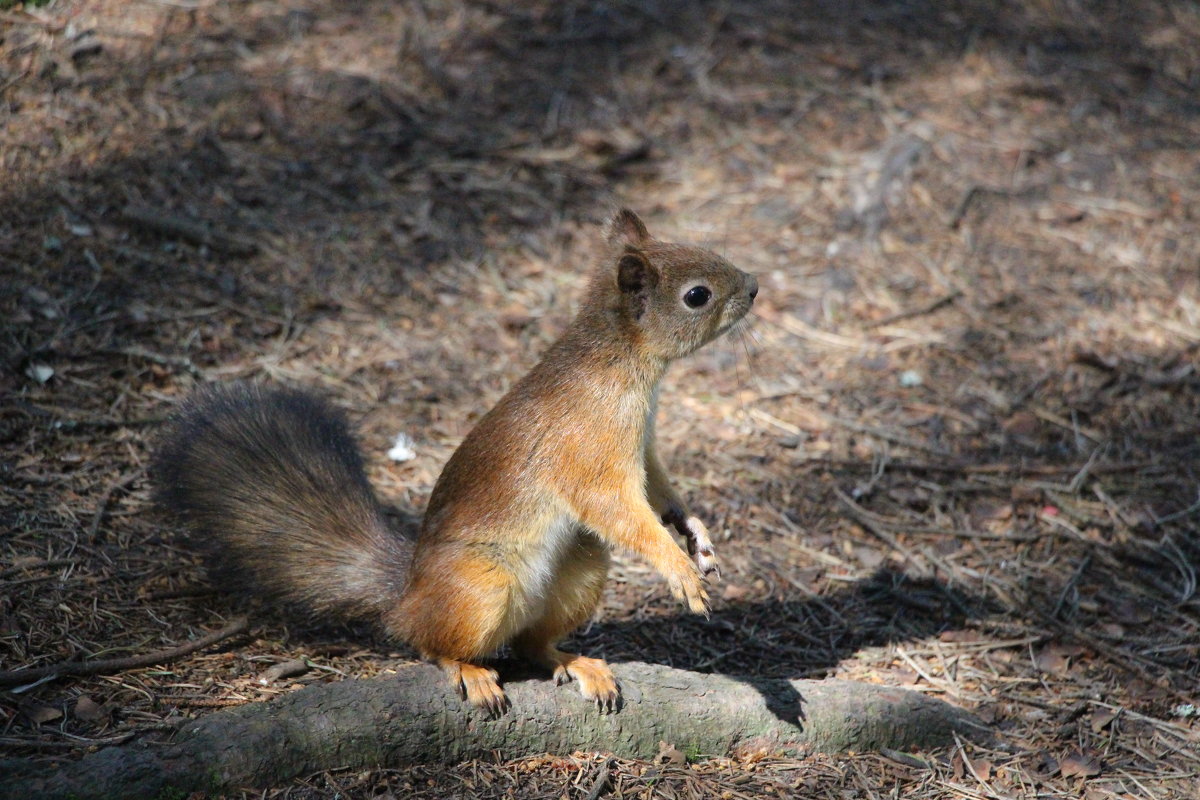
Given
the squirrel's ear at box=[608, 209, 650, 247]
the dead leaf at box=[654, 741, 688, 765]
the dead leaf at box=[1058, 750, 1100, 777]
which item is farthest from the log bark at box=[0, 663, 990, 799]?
the squirrel's ear at box=[608, 209, 650, 247]

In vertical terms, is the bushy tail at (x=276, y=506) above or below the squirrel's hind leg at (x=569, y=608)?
above

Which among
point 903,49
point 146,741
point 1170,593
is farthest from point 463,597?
point 903,49

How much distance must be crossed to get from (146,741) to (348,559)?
2.62 ft

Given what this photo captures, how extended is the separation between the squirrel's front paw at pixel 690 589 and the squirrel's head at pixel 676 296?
68 centimetres

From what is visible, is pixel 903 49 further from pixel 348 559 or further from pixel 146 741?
pixel 146 741

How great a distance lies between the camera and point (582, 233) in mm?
5422

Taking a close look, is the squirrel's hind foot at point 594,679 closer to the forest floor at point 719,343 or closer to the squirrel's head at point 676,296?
the forest floor at point 719,343

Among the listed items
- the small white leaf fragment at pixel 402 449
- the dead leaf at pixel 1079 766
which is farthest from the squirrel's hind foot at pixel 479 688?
the dead leaf at pixel 1079 766

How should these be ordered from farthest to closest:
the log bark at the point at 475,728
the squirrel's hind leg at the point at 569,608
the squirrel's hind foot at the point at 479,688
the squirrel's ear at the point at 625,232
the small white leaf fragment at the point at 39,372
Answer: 1. the small white leaf fragment at the point at 39,372
2. the squirrel's ear at the point at 625,232
3. the squirrel's hind leg at the point at 569,608
4. the squirrel's hind foot at the point at 479,688
5. the log bark at the point at 475,728

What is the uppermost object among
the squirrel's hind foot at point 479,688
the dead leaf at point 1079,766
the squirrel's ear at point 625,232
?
the squirrel's ear at point 625,232

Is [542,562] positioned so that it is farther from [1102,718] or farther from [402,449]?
[1102,718]

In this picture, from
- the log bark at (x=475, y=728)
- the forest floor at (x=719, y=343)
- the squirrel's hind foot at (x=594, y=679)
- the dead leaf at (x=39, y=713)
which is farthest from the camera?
the forest floor at (x=719, y=343)

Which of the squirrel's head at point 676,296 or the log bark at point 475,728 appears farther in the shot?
the squirrel's head at point 676,296

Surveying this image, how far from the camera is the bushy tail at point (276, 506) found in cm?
294
